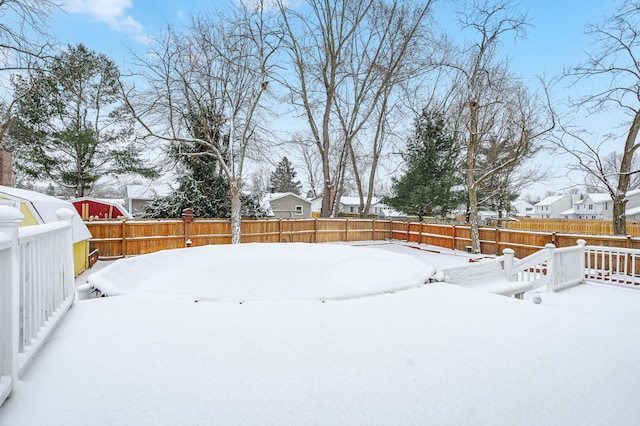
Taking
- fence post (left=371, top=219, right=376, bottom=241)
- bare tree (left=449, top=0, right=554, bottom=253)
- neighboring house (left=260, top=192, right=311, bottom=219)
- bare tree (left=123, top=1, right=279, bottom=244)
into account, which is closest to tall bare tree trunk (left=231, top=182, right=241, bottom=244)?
bare tree (left=123, top=1, right=279, bottom=244)

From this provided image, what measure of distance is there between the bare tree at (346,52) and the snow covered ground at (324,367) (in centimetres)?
1308

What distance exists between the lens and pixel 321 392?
1.62 meters

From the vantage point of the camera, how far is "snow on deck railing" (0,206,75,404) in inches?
57.2

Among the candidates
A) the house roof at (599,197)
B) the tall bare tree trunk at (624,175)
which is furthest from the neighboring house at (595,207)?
the tall bare tree trunk at (624,175)

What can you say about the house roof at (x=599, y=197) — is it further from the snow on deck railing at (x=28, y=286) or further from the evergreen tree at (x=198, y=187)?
the snow on deck railing at (x=28, y=286)

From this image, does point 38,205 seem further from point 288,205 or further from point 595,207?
point 595,207

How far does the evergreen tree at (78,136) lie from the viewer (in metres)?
13.3

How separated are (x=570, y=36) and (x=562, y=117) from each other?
8.15 ft

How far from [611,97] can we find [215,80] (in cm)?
1322

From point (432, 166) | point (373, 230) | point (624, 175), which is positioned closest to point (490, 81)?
point (624, 175)

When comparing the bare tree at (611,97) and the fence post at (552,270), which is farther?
the bare tree at (611,97)

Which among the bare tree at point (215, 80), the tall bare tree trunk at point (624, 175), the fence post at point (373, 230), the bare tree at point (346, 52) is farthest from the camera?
the fence post at point (373, 230)

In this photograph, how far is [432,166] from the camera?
651 inches

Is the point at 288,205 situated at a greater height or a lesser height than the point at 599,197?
lesser
